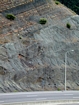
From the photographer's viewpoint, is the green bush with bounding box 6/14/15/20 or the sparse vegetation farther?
the sparse vegetation

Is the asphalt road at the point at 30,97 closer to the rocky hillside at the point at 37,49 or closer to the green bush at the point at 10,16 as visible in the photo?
the rocky hillside at the point at 37,49

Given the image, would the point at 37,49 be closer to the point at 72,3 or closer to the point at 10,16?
the point at 10,16

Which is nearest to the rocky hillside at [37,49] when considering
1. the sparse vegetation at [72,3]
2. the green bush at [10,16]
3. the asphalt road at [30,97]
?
the green bush at [10,16]

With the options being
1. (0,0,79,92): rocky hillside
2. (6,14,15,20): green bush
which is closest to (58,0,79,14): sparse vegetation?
(0,0,79,92): rocky hillside

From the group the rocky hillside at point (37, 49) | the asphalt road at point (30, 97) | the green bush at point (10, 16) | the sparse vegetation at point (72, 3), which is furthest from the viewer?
the sparse vegetation at point (72, 3)

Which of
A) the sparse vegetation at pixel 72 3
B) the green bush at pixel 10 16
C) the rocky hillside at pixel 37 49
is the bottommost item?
the sparse vegetation at pixel 72 3

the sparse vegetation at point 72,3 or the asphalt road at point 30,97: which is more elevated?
the asphalt road at point 30,97

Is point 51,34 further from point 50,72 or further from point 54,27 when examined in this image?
point 50,72

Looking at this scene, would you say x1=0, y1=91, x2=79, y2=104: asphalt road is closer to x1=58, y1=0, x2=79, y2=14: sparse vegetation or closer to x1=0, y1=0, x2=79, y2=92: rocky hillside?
x1=0, y1=0, x2=79, y2=92: rocky hillside

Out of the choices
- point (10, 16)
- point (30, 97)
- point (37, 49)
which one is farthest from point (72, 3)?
point (30, 97)
